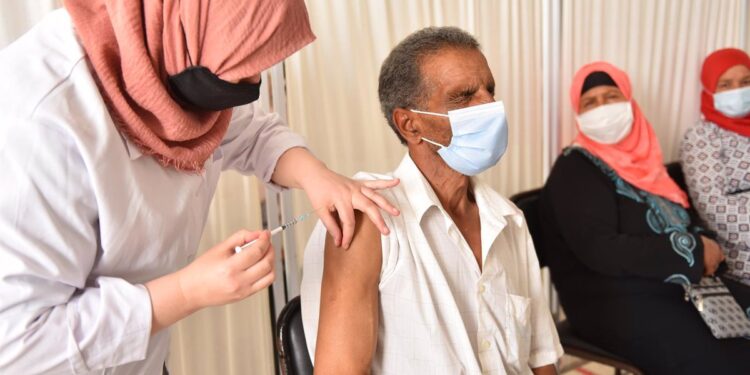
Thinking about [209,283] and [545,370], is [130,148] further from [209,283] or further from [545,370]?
[545,370]

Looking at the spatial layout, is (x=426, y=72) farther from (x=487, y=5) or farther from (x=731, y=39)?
(x=731, y=39)

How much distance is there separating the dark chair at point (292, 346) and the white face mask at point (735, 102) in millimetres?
2512

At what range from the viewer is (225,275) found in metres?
0.88

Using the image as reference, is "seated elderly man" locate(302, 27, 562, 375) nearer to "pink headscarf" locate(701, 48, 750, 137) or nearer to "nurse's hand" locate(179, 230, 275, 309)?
"nurse's hand" locate(179, 230, 275, 309)

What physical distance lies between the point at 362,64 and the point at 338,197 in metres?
1.01

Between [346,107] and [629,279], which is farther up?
[346,107]

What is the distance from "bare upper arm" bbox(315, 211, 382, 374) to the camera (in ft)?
3.97

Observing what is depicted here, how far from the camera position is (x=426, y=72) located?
1.44 m

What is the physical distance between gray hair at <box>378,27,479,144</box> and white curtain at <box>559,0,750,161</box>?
4.79 feet

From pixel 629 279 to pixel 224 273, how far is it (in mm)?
1814

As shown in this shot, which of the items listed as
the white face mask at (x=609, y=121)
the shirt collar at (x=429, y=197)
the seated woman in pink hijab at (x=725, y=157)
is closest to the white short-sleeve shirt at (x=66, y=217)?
the shirt collar at (x=429, y=197)

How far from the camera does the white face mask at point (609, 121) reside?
8.02 ft

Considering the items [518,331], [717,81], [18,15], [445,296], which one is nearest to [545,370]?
[518,331]

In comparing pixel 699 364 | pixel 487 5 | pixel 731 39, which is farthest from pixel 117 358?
pixel 731 39
